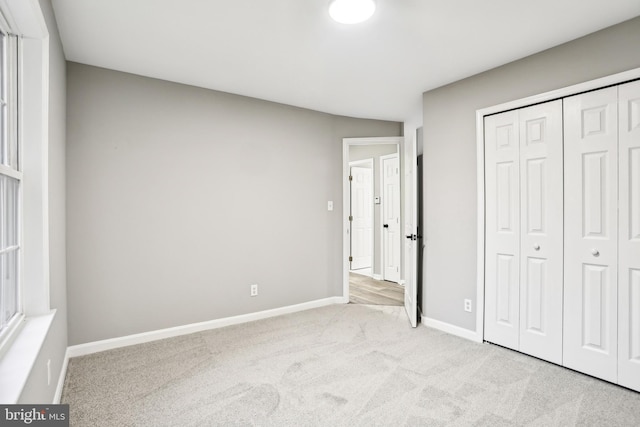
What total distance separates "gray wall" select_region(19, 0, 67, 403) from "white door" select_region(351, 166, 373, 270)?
4.86 m

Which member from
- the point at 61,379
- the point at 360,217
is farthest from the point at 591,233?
the point at 360,217

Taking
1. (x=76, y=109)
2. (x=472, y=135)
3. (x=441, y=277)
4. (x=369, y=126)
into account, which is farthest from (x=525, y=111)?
(x=76, y=109)

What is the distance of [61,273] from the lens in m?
2.30

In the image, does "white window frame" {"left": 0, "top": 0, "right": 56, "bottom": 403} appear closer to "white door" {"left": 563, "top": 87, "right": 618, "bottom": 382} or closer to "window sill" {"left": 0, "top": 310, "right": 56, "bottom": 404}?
"window sill" {"left": 0, "top": 310, "right": 56, "bottom": 404}

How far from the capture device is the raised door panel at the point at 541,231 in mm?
2457

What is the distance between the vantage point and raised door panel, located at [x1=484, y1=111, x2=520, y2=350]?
2707 millimetres

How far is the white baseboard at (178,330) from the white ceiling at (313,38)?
7.64 feet

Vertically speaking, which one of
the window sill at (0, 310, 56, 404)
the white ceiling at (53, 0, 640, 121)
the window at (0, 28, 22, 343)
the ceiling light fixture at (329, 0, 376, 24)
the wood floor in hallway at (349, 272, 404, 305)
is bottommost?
the wood floor in hallway at (349, 272, 404, 305)

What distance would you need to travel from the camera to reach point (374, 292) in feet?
15.6

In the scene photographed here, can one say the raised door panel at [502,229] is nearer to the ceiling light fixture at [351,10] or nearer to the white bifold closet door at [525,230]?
the white bifold closet door at [525,230]

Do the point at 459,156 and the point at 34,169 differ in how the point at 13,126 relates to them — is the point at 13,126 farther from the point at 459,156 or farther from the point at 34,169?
the point at 459,156

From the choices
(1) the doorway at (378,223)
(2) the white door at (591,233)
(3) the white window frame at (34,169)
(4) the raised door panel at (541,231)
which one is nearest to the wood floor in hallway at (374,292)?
(1) the doorway at (378,223)

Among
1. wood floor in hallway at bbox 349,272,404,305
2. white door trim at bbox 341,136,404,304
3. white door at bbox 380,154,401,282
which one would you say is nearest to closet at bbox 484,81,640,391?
wood floor in hallway at bbox 349,272,404,305

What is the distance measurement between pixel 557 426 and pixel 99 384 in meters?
2.85
